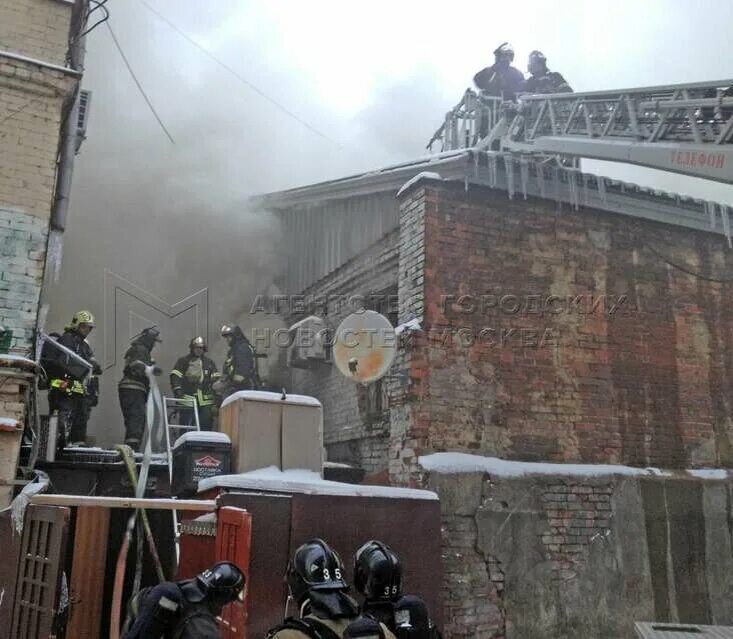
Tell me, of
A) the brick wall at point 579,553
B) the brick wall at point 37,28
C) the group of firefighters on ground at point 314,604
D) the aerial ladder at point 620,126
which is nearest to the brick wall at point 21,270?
the brick wall at point 37,28

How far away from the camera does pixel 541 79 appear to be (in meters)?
8.45

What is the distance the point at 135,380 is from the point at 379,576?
5.98 m

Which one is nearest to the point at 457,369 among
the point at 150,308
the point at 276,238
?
the point at 276,238

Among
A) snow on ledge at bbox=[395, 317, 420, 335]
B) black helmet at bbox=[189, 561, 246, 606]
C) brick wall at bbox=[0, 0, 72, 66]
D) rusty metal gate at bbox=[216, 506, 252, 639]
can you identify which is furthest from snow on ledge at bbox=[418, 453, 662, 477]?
brick wall at bbox=[0, 0, 72, 66]

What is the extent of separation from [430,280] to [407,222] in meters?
0.74

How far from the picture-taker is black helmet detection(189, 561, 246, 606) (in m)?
2.94

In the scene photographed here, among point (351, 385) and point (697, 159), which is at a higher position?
point (697, 159)

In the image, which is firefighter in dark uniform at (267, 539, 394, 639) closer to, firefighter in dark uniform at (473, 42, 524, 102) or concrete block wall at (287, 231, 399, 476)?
concrete block wall at (287, 231, 399, 476)

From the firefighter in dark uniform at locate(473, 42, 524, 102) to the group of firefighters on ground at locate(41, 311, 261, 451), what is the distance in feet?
15.0

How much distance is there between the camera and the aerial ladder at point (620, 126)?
5551 millimetres

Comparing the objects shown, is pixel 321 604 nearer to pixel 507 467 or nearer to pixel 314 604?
pixel 314 604

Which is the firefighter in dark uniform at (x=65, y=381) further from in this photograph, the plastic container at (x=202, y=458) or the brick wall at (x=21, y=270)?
the plastic container at (x=202, y=458)

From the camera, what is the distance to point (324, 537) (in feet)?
16.4

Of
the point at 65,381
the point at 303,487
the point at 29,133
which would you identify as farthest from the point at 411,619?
the point at 29,133
